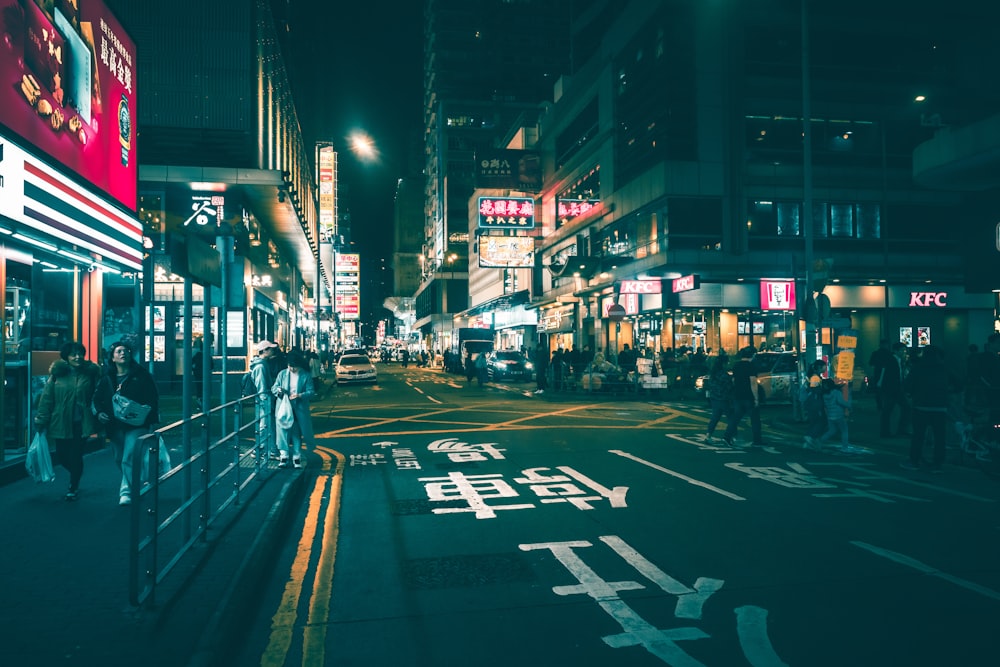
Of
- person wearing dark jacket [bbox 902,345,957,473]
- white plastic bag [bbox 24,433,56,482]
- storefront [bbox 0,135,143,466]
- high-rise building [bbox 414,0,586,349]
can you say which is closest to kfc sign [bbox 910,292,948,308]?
person wearing dark jacket [bbox 902,345,957,473]

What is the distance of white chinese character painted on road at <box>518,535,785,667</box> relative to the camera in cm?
403

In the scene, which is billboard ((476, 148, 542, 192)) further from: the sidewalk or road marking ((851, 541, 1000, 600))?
road marking ((851, 541, 1000, 600))

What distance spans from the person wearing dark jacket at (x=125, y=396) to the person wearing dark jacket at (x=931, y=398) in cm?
1006

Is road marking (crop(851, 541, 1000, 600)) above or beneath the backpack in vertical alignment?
beneath

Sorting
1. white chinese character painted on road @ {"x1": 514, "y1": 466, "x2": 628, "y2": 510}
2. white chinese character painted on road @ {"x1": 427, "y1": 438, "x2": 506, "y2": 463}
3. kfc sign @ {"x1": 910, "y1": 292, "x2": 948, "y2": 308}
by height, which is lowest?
white chinese character painted on road @ {"x1": 427, "y1": 438, "x2": 506, "y2": 463}

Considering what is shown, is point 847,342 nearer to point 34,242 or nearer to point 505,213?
point 34,242

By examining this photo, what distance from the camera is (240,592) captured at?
188 inches

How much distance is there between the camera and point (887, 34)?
3166 cm

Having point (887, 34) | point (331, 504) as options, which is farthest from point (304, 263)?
point (331, 504)

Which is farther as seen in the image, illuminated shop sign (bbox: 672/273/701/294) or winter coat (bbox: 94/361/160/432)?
illuminated shop sign (bbox: 672/273/701/294)

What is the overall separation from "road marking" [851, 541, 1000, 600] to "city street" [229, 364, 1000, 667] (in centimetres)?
2

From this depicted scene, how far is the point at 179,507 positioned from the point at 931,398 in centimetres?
973

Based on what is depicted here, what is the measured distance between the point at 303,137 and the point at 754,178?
38733mm

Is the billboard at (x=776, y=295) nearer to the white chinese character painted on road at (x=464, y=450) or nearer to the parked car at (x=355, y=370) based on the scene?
the parked car at (x=355, y=370)
